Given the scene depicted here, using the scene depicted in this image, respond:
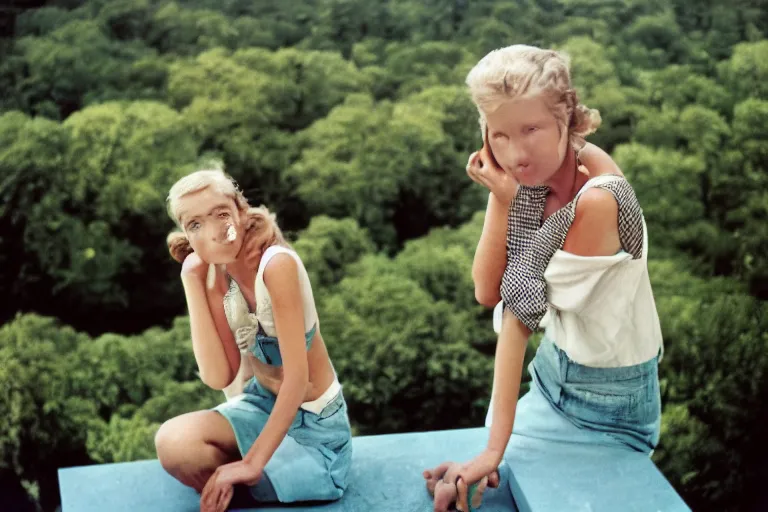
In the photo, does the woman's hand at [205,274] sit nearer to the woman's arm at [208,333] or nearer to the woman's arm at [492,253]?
the woman's arm at [208,333]

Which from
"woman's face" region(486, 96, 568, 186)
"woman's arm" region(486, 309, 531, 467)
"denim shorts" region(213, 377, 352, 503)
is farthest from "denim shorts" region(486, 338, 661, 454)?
"woman's face" region(486, 96, 568, 186)

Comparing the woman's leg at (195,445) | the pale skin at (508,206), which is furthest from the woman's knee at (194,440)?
the pale skin at (508,206)

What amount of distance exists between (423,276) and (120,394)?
3.88ft

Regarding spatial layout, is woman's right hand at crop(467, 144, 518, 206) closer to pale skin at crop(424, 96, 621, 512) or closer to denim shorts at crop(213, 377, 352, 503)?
pale skin at crop(424, 96, 621, 512)

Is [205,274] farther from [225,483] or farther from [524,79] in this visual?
[524,79]

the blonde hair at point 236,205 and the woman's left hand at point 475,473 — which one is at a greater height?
the blonde hair at point 236,205

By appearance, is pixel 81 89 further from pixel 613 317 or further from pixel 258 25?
pixel 613 317

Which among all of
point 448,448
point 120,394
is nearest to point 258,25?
point 120,394

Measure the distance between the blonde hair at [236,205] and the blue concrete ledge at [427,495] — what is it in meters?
0.54

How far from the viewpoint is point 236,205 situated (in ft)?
5.90

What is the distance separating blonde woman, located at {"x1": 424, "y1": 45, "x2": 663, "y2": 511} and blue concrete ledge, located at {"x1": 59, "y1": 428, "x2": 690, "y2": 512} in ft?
0.18

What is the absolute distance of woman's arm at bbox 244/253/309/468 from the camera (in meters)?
1.77

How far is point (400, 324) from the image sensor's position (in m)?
3.19

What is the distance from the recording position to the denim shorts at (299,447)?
6.12ft
